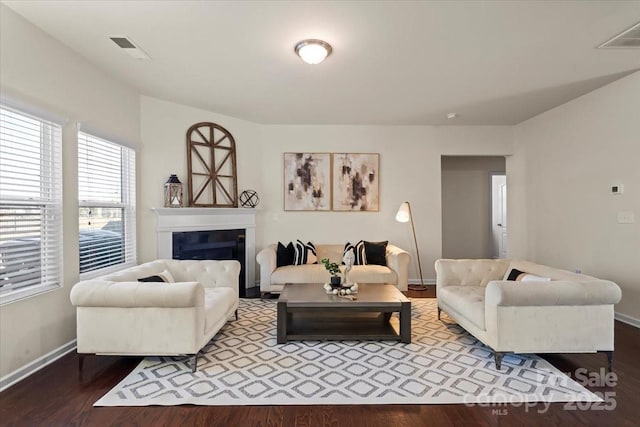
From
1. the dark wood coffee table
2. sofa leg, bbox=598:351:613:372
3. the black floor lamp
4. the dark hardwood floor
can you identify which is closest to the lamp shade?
the black floor lamp

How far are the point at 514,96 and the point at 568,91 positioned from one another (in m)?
0.57

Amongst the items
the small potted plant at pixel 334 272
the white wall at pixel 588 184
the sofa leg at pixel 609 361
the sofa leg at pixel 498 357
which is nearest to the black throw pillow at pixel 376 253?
the small potted plant at pixel 334 272

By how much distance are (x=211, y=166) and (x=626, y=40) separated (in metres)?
4.67

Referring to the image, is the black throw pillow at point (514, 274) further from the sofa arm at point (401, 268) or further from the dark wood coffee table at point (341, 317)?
the sofa arm at point (401, 268)

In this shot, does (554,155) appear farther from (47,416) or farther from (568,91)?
(47,416)

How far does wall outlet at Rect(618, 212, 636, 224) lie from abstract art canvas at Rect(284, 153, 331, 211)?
143 inches

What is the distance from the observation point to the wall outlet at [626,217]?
334 cm

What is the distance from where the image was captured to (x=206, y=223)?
14.4ft

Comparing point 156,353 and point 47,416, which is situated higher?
point 156,353

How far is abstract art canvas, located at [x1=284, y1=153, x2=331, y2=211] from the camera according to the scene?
17.0 feet

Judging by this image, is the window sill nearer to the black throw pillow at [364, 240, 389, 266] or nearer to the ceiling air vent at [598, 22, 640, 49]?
the black throw pillow at [364, 240, 389, 266]

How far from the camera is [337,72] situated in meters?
3.22

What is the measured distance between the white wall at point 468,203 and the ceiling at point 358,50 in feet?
7.85

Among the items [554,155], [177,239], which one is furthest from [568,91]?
[177,239]
